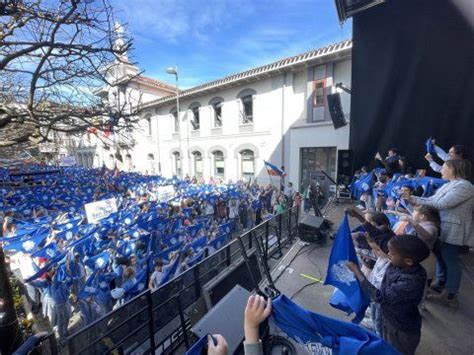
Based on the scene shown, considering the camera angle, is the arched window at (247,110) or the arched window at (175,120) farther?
the arched window at (175,120)

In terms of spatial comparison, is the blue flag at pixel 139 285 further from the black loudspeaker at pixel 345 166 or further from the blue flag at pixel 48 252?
the black loudspeaker at pixel 345 166

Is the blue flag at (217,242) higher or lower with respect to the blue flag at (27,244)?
lower

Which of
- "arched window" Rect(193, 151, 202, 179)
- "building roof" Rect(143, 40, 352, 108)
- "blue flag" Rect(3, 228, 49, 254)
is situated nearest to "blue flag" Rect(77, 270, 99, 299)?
"blue flag" Rect(3, 228, 49, 254)

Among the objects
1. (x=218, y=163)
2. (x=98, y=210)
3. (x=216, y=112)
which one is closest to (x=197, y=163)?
(x=218, y=163)

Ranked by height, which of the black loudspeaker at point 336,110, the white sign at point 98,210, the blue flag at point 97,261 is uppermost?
the black loudspeaker at point 336,110

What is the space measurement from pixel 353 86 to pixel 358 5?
8.50ft

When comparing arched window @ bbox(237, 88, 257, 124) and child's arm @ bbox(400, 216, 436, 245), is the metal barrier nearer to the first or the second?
child's arm @ bbox(400, 216, 436, 245)

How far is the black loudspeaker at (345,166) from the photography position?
884 centimetres

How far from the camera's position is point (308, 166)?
1370cm

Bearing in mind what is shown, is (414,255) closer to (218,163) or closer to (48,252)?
(48,252)

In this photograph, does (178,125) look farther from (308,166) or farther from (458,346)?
(458,346)

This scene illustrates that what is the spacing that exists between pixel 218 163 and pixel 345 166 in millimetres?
10670

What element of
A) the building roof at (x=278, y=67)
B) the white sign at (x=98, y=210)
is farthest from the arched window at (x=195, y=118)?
the white sign at (x=98, y=210)

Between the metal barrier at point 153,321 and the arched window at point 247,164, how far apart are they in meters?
11.0
